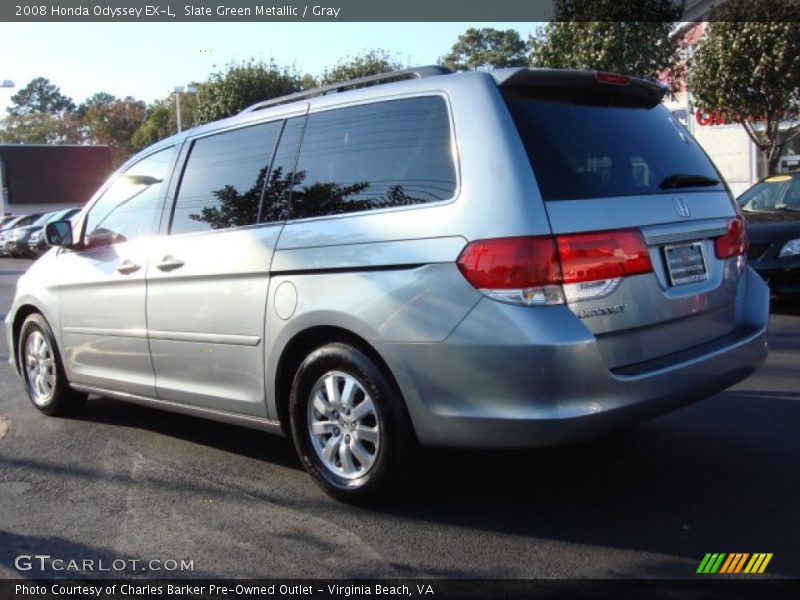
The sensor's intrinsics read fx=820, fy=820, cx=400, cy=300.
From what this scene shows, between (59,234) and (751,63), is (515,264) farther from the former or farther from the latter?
(751,63)

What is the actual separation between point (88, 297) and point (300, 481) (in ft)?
6.72

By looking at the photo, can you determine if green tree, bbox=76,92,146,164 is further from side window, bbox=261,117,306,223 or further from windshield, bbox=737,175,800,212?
side window, bbox=261,117,306,223

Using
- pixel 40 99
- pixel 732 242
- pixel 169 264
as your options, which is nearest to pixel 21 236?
pixel 169 264

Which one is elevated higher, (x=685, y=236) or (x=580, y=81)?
(x=580, y=81)

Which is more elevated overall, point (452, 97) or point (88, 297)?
point (452, 97)

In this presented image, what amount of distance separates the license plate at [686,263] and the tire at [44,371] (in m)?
4.17

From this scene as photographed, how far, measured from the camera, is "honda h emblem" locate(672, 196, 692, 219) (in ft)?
12.6

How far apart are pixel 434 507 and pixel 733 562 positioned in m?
1.34

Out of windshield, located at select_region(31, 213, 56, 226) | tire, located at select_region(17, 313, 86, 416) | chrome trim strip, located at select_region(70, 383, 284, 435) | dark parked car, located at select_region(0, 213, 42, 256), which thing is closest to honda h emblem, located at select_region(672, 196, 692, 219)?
chrome trim strip, located at select_region(70, 383, 284, 435)

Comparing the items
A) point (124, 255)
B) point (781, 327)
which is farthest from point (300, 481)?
point (781, 327)

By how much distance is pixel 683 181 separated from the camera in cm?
404

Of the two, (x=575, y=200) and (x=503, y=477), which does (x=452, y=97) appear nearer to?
(x=575, y=200)

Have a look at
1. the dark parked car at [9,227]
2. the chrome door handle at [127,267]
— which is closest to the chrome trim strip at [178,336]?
the chrome door handle at [127,267]

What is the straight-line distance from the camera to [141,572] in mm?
3408
